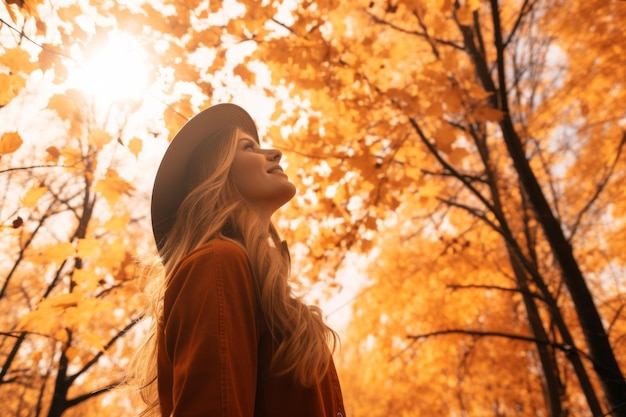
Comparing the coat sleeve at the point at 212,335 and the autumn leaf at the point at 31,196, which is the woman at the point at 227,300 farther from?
the autumn leaf at the point at 31,196

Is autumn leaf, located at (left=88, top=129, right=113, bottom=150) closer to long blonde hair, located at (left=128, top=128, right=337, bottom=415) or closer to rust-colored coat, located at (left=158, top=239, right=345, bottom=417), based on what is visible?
long blonde hair, located at (left=128, top=128, right=337, bottom=415)

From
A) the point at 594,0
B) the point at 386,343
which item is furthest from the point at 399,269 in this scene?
the point at 594,0

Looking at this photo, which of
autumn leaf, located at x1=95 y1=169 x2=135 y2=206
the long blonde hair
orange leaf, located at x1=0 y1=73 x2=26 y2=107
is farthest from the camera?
autumn leaf, located at x1=95 y1=169 x2=135 y2=206

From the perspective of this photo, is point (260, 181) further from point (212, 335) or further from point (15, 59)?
point (15, 59)

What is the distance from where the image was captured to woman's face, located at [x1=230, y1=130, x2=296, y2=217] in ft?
5.46

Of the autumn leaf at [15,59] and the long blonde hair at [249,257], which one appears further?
the autumn leaf at [15,59]

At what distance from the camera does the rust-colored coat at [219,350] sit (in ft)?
2.82

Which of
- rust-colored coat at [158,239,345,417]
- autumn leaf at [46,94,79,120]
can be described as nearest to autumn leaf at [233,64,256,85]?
autumn leaf at [46,94,79,120]

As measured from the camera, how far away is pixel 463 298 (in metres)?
6.17

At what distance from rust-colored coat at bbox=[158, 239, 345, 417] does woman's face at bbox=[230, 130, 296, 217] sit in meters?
0.46

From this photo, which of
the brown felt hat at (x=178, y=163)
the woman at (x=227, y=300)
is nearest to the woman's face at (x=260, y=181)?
the woman at (x=227, y=300)

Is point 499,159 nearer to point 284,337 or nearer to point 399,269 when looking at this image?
point 399,269

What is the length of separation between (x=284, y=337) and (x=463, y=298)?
5.69 m

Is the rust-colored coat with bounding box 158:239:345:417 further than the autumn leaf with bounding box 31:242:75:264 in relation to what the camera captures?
No
